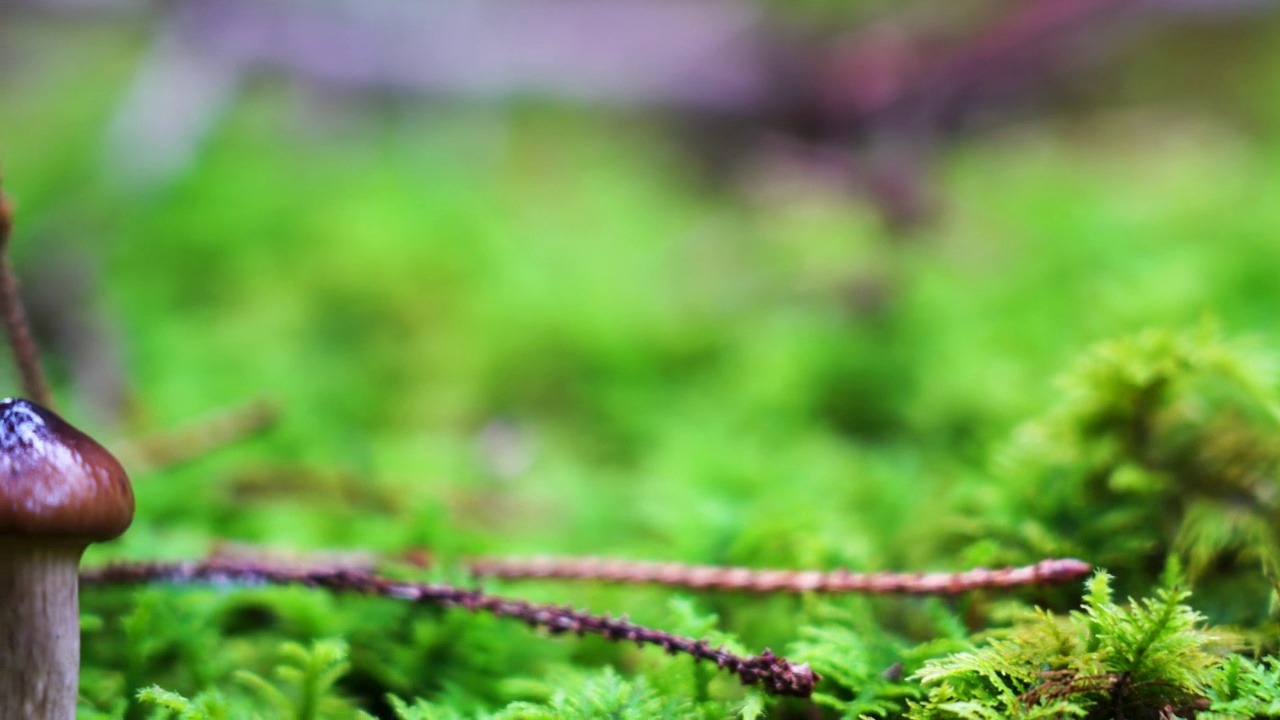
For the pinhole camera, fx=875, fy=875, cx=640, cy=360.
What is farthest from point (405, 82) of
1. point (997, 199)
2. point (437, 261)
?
point (997, 199)

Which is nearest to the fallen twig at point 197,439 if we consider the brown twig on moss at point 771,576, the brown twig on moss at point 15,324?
the brown twig on moss at point 15,324

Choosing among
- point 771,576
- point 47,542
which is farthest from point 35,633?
point 771,576

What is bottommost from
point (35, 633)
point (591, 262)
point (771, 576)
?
point (35, 633)

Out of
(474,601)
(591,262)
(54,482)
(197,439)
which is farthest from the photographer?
(591,262)

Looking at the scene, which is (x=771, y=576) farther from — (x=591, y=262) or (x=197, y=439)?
(x=591, y=262)

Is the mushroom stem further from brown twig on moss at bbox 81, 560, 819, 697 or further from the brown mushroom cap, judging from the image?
brown twig on moss at bbox 81, 560, 819, 697

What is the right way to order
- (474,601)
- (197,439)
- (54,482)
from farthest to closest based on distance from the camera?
(197,439), (474,601), (54,482)

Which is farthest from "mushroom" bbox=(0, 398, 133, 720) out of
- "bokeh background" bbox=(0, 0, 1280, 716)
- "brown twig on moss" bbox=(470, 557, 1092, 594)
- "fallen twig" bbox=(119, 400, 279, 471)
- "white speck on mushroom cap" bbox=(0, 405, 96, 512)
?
"fallen twig" bbox=(119, 400, 279, 471)
